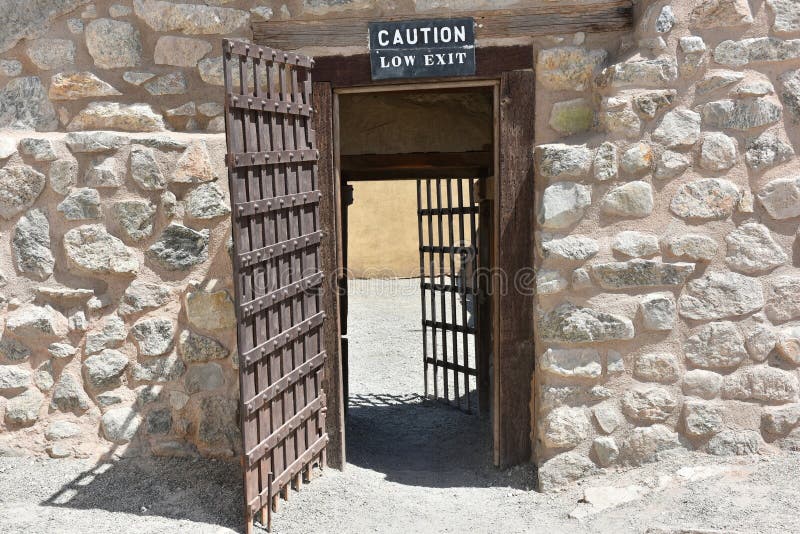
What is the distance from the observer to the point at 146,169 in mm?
3879

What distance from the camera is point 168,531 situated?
349cm

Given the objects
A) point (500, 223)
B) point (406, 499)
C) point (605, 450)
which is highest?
point (500, 223)

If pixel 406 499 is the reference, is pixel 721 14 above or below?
above

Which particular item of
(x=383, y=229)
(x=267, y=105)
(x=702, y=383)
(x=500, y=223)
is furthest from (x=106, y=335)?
(x=383, y=229)

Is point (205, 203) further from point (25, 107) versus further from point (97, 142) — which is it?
point (25, 107)

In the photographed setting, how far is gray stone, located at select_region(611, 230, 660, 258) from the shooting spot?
3754 millimetres

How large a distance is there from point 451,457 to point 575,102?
2.40 m

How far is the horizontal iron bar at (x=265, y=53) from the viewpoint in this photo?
326 centimetres

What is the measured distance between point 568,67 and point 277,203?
4.94ft

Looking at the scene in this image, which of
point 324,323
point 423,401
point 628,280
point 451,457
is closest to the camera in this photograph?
point 628,280

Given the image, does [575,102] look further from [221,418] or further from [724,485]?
[221,418]

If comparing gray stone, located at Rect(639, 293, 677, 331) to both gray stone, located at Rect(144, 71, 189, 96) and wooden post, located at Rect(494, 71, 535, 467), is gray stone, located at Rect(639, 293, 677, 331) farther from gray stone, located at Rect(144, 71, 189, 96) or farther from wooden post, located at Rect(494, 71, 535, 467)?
gray stone, located at Rect(144, 71, 189, 96)

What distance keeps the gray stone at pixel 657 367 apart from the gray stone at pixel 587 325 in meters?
0.13

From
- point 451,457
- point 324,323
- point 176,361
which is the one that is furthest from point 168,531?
point 451,457
